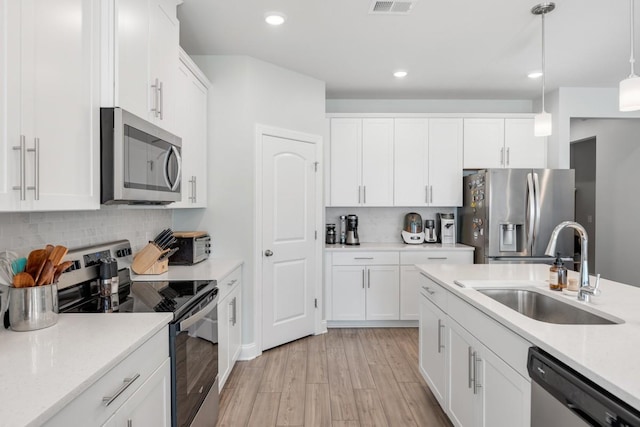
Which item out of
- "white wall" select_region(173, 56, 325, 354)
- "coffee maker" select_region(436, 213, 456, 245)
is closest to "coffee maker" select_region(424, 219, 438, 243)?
"coffee maker" select_region(436, 213, 456, 245)

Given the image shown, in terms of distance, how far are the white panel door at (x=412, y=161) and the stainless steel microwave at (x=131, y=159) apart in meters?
2.86

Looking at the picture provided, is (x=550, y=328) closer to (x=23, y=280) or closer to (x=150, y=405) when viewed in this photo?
(x=150, y=405)

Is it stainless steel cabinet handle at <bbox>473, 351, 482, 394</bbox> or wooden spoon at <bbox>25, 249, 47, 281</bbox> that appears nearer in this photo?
wooden spoon at <bbox>25, 249, 47, 281</bbox>

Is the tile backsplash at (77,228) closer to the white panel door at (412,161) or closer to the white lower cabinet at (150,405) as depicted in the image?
the white lower cabinet at (150,405)

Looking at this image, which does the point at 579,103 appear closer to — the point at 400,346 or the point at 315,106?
the point at 315,106

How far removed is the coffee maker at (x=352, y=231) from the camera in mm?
4364

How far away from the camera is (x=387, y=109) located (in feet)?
15.4

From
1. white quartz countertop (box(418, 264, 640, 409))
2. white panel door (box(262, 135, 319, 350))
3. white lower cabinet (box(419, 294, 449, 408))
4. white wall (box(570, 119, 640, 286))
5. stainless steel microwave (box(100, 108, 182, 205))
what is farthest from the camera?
white wall (box(570, 119, 640, 286))

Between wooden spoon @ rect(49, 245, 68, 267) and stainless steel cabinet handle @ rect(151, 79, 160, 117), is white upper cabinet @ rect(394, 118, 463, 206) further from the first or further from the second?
wooden spoon @ rect(49, 245, 68, 267)

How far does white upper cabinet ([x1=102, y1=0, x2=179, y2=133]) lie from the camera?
1593mm

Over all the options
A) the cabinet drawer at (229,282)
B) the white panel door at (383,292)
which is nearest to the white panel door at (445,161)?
the white panel door at (383,292)

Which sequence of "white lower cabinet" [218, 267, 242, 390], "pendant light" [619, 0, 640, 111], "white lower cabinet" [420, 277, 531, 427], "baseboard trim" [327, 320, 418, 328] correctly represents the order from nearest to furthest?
"white lower cabinet" [420, 277, 531, 427] < "pendant light" [619, 0, 640, 111] < "white lower cabinet" [218, 267, 242, 390] < "baseboard trim" [327, 320, 418, 328]

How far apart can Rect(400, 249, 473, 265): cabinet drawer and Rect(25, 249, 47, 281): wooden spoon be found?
3353mm

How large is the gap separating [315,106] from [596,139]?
13.9 feet
